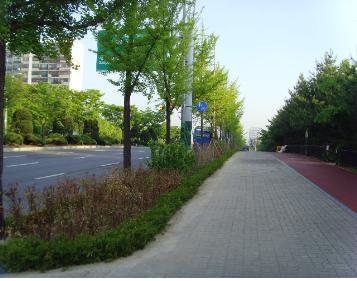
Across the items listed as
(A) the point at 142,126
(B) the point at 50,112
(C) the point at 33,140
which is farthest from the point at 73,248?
(A) the point at 142,126

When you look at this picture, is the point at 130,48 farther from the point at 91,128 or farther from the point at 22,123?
the point at 91,128

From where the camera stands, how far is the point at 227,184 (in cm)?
1519

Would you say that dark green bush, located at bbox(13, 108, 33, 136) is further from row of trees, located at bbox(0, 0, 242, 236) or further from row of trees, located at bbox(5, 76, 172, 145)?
row of trees, located at bbox(0, 0, 242, 236)

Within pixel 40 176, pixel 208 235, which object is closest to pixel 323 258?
pixel 208 235

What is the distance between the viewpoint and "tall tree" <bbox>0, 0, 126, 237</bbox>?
272 inches

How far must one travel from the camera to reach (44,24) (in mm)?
7121

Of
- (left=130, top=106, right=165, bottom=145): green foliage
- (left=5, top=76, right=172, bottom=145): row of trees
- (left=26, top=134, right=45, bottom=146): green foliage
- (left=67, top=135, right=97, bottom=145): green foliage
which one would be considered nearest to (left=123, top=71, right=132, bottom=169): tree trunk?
(left=26, top=134, right=45, bottom=146): green foliage

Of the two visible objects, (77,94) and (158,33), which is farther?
(77,94)

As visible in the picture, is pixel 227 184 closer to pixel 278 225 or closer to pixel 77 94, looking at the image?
pixel 278 225

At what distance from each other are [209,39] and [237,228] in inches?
672

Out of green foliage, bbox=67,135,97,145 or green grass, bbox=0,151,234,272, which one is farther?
green foliage, bbox=67,135,97,145

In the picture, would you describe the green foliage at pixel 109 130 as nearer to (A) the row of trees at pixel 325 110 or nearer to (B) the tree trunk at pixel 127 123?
(A) the row of trees at pixel 325 110

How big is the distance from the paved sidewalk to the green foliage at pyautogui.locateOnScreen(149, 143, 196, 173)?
9.64 ft

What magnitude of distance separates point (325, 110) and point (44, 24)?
20.2 meters
